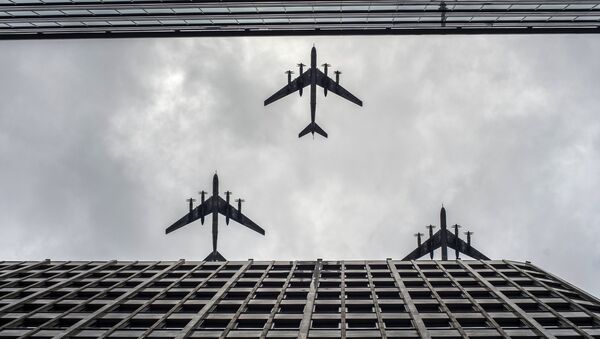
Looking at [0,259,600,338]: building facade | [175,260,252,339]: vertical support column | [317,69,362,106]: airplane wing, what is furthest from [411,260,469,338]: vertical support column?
[317,69,362,106]: airplane wing

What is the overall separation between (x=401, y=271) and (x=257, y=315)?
16.2m

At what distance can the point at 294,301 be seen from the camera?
37062 millimetres

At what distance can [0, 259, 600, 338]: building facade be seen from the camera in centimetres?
3172

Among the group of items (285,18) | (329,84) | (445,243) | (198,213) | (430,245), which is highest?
(285,18)

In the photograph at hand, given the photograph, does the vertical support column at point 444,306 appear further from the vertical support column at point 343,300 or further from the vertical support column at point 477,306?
the vertical support column at point 343,300

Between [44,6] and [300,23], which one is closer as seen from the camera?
[44,6]

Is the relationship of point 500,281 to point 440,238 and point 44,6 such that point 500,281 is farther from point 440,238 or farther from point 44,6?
point 44,6

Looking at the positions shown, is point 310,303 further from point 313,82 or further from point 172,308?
point 313,82

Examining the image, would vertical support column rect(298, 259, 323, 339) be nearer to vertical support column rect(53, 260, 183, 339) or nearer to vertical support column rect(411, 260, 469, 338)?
vertical support column rect(411, 260, 469, 338)

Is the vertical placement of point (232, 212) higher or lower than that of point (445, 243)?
higher

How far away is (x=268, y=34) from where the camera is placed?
4366 centimetres

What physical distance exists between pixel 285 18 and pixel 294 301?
21.2 metres

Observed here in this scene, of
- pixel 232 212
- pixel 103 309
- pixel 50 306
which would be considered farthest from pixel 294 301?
pixel 232 212

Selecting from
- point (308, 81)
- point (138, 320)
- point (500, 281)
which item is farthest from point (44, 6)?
point (500, 281)
